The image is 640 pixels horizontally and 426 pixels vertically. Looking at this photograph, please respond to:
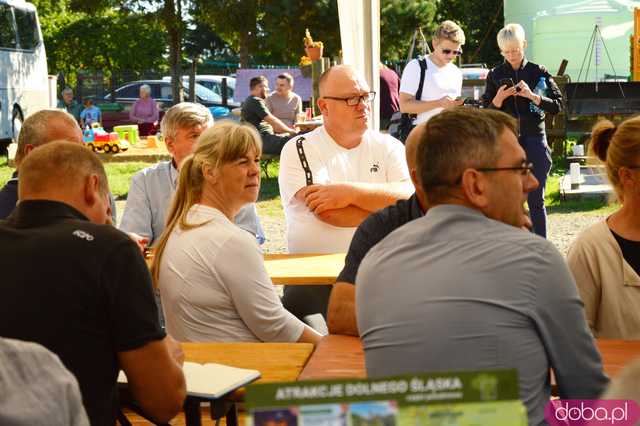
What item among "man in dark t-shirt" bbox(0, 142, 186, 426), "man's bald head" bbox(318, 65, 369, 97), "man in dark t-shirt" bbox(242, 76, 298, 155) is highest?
"man's bald head" bbox(318, 65, 369, 97)

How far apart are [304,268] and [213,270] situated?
1169 mm

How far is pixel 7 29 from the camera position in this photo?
959 inches

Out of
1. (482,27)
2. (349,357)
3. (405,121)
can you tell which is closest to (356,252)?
(349,357)

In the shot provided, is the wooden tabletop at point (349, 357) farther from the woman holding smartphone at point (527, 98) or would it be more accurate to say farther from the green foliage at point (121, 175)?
the green foliage at point (121, 175)

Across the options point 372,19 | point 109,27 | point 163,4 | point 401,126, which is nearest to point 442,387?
point 372,19

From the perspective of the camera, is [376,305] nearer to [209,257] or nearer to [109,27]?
[209,257]

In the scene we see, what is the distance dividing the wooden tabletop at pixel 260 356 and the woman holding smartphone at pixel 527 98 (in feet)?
15.7

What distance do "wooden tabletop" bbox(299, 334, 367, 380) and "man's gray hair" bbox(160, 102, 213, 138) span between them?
2.02m

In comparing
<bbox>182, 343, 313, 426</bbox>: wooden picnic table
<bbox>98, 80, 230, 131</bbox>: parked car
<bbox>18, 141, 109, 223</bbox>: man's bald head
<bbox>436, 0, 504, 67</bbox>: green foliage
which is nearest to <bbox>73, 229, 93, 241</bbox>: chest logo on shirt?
<bbox>18, 141, 109, 223</bbox>: man's bald head

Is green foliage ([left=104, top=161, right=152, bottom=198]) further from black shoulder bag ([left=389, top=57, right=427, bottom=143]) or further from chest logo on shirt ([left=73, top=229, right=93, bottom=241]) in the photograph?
chest logo on shirt ([left=73, top=229, right=93, bottom=241])

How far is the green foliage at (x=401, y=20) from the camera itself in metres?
31.9

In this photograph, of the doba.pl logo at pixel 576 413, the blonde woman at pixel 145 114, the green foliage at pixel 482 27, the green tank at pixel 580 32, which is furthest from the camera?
the green foliage at pixel 482 27

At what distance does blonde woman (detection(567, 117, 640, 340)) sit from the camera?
124 inches

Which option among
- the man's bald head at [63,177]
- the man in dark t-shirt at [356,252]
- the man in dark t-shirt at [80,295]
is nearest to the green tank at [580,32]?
the man in dark t-shirt at [356,252]
